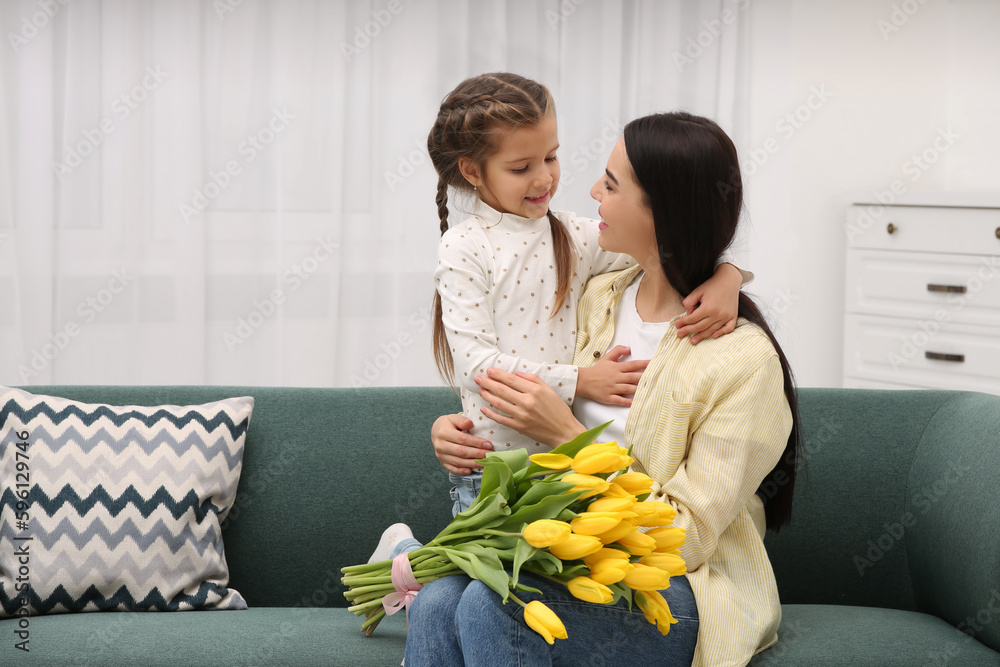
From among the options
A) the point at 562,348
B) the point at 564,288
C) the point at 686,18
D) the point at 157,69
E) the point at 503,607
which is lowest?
the point at 503,607

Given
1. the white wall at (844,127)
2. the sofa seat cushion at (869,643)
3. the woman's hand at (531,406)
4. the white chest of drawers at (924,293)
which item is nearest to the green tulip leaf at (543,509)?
the woman's hand at (531,406)

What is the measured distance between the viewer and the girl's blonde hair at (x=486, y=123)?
61.7 inches

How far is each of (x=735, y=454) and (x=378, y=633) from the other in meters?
0.76

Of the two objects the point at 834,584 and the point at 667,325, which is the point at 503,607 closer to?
the point at 667,325

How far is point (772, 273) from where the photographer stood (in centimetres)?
410

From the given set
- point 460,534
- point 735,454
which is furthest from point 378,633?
point 735,454

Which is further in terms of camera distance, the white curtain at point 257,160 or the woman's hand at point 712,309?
the white curtain at point 257,160

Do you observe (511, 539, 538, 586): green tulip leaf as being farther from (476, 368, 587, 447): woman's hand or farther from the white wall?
the white wall

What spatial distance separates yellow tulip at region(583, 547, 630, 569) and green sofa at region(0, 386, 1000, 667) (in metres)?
0.60

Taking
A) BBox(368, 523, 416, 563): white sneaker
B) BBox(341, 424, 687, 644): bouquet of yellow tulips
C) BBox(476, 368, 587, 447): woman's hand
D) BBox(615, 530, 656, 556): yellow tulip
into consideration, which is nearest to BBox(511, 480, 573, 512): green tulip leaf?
BBox(341, 424, 687, 644): bouquet of yellow tulips

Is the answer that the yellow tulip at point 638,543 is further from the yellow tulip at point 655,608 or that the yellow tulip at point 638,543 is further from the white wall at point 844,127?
the white wall at point 844,127

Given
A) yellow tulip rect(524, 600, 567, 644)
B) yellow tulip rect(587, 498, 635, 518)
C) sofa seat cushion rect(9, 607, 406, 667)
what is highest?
yellow tulip rect(587, 498, 635, 518)

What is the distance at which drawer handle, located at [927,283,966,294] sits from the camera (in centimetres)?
342

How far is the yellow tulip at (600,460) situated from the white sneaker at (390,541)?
0.57m
